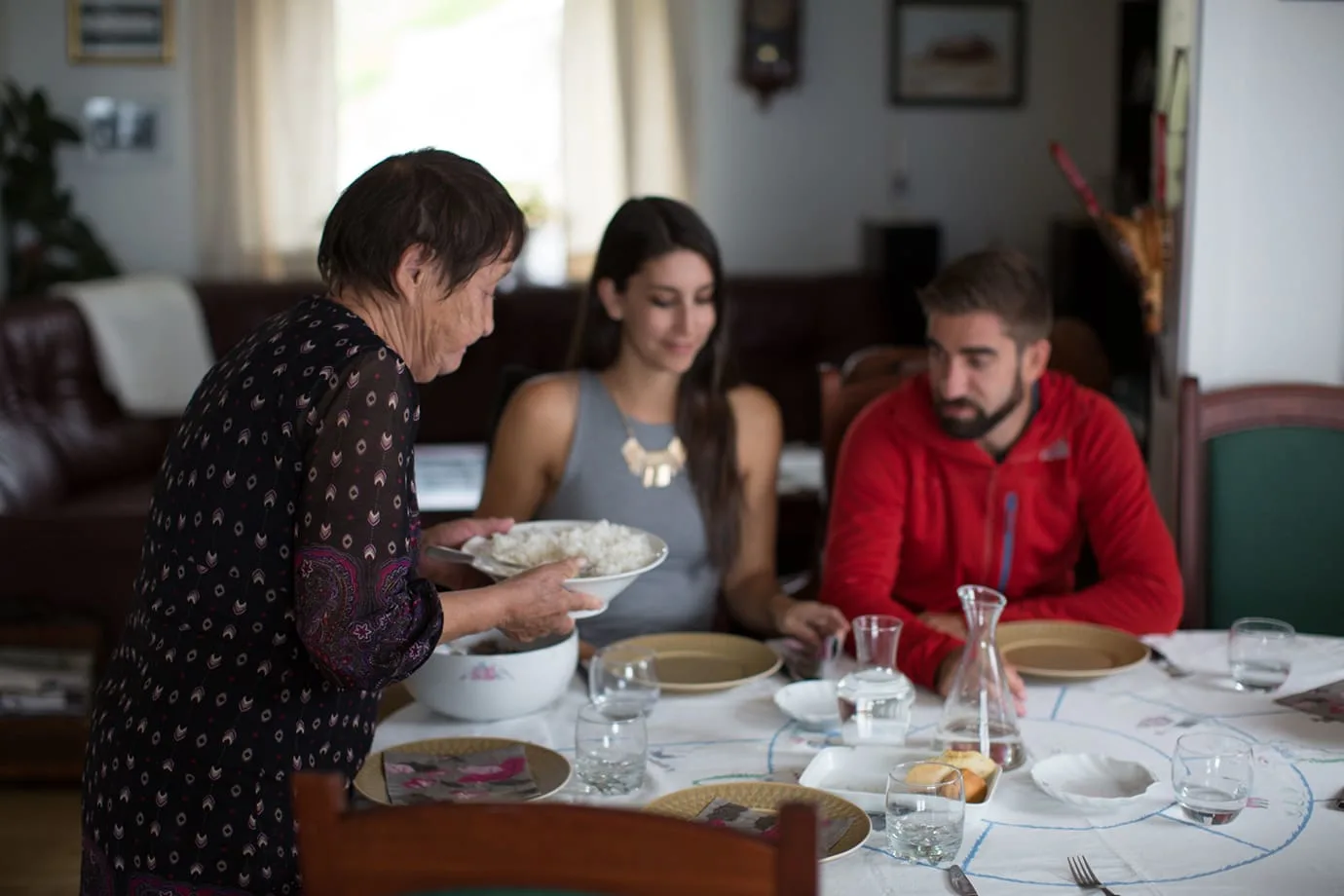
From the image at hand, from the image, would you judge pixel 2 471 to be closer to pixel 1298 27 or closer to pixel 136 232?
pixel 136 232

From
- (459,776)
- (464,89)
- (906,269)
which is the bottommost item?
(459,776)

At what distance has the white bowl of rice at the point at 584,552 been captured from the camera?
1.81 metres

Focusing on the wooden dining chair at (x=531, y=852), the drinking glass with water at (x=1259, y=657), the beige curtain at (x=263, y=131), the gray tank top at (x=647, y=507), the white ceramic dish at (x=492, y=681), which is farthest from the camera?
the beige curtain at (x=263, y=131)

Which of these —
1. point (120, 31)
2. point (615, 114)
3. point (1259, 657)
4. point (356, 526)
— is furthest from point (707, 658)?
point (120, 31)

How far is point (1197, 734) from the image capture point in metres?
1.53

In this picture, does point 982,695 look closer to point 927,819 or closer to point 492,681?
point 927,819

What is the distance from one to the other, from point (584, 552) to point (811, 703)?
0.35 metres

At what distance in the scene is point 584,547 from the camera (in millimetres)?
1896

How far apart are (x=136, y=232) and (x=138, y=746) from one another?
4913mm

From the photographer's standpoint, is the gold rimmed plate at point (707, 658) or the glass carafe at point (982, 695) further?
the gold rimmed plate at point (707, 658)

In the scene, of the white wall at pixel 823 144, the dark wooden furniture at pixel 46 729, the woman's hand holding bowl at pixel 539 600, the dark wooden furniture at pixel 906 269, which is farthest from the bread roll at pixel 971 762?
the white wall at pixel 823 144

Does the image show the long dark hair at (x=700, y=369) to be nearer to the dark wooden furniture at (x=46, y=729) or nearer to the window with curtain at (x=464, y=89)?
the dark wooden furniture at (x=46, y=729)

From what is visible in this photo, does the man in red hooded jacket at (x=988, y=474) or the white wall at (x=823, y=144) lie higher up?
the white wall at (x=823, y=144)

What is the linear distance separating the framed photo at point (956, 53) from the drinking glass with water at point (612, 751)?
474 cm
